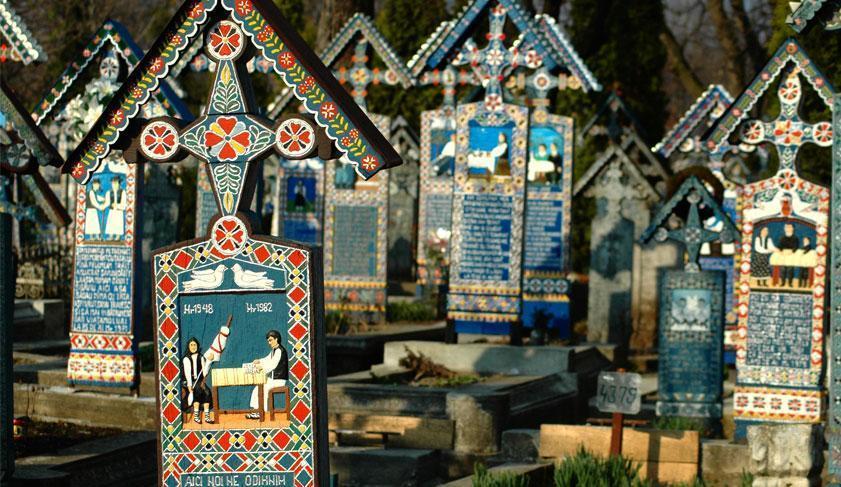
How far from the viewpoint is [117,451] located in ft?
34.8

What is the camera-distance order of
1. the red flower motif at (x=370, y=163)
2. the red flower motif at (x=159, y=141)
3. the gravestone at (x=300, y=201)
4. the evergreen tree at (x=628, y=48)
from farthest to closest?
1. the evergreen tree at (x=628, y=48)
2. the gravestone at (x=300, y=201)
3. the red flower motif at (x=159, y=141)
4. the red flower motif at (x=370, y=163)

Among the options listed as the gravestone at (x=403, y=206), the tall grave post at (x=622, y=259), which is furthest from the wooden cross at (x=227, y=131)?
the gravestone at (x=403, y=206)

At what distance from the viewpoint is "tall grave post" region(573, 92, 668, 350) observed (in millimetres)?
19875

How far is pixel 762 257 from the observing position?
13164 millimetres

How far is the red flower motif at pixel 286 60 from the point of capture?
777 cm

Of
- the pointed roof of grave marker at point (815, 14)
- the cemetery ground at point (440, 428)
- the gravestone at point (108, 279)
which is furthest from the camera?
the gravestone at point (108, 279)

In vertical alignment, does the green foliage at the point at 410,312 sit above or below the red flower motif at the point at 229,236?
below

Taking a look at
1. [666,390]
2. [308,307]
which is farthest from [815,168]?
[308,307]

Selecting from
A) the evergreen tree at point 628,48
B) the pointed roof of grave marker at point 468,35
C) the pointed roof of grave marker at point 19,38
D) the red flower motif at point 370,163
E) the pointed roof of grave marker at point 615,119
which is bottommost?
the red flower motif at point 370,163

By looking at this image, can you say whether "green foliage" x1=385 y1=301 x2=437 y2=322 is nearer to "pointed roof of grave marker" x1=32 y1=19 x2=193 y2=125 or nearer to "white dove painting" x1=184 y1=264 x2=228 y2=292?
"pointed roof of grave marker" x1=32 y1=19 x2=193 y2=125

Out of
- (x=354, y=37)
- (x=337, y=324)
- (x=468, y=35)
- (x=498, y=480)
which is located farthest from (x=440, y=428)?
(x=354, y=37)

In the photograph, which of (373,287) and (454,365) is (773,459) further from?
(373,287)

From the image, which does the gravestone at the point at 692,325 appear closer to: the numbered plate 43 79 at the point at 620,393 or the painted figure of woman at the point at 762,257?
the painted figure of woman at the point at 762,257

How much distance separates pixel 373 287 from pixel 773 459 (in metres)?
7.82
